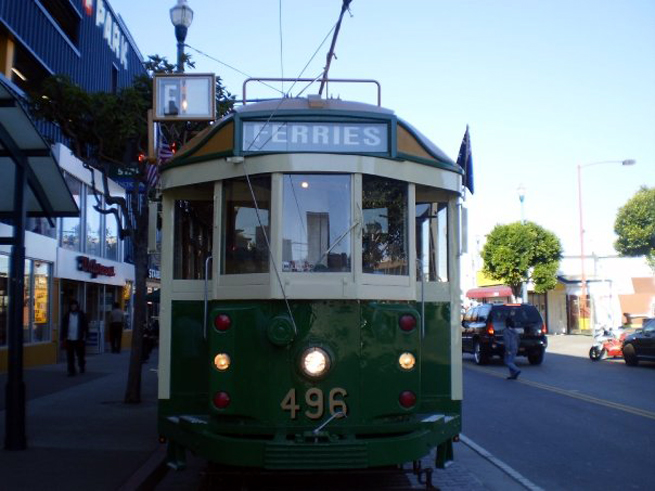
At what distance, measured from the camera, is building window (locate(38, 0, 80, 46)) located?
20.1 metres

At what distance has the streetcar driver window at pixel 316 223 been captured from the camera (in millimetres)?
5723

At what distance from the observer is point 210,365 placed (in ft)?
18.5

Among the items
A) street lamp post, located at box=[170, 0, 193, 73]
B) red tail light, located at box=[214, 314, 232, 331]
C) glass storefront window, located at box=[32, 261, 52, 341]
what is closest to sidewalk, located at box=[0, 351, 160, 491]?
red tail light, located at box=[214, 314, 232, 331]

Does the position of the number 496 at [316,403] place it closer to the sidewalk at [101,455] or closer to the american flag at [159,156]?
the sidewalk at [101,455]

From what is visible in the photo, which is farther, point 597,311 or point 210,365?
point 597,311

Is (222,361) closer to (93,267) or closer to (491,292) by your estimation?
(93,267)

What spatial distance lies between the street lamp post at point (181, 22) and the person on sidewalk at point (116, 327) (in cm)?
1375

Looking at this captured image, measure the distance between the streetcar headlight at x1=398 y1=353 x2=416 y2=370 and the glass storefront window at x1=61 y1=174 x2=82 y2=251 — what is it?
1669cm

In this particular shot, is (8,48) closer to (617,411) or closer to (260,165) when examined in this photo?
(260,165)

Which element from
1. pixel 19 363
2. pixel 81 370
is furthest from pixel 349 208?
pixel 81 370

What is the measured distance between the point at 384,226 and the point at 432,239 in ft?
2.70

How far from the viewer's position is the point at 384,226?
598cm

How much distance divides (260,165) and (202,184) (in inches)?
27.7

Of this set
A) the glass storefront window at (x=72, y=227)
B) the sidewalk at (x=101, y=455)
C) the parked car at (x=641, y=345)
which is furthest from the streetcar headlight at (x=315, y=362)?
the parked car at (x=641, y=345)
